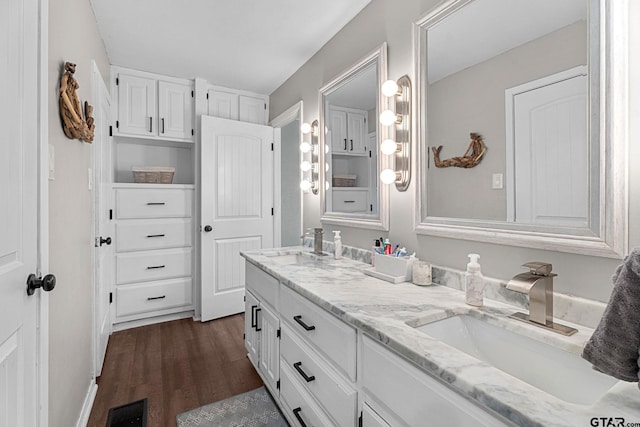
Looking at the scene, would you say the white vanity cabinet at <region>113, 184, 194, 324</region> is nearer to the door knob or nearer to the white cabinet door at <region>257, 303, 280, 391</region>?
the white cabinet door at <region>257, 303, 280, 391</region>

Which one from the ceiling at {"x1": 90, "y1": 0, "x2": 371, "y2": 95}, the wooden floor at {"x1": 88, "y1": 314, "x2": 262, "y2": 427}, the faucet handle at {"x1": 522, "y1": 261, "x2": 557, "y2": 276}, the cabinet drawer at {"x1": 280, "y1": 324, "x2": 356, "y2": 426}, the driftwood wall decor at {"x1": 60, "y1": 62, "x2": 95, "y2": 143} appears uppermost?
the ceiling at {"x1": 90, "y1": 0, "x2": 371, "y2": 95}

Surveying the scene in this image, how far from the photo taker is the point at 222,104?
3438mm

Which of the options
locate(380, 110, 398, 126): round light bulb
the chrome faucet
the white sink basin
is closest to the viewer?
the white sink basin

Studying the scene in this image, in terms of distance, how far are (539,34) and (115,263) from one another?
335cm

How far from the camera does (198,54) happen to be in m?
2.71

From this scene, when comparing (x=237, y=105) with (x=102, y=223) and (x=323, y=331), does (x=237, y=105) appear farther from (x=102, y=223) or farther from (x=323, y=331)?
(x=323, y=331)

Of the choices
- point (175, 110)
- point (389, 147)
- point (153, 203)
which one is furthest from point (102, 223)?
point (389, 147)

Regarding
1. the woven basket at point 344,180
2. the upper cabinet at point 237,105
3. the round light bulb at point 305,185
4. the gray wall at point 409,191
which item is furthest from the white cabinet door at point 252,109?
the woven basket at point 344,180

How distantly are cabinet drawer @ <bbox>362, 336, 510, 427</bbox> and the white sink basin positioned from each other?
0.20m

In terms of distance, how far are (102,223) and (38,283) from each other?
162cm

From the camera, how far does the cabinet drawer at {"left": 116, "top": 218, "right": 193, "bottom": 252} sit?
2967 mm

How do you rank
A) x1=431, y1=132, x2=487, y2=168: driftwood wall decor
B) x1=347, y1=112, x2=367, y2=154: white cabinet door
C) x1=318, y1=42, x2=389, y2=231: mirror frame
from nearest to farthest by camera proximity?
1. x1=431, y1=132, x2=487, y2=168: driftwood wall decor
2. x1=318, y1=42, x2=389, y2=231: mirror frame
3. x1=347, y1=112, x2=367, y2=154: white cabinet door

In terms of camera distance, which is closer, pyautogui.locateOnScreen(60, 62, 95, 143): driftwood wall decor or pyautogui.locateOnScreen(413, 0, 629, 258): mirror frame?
pyautogui.locateOnScreen(413, 0, 629, 258): mirror frame

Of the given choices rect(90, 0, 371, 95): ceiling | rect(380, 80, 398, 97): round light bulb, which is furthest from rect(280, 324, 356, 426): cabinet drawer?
rect(90, 0, 371, 95): ceiling
